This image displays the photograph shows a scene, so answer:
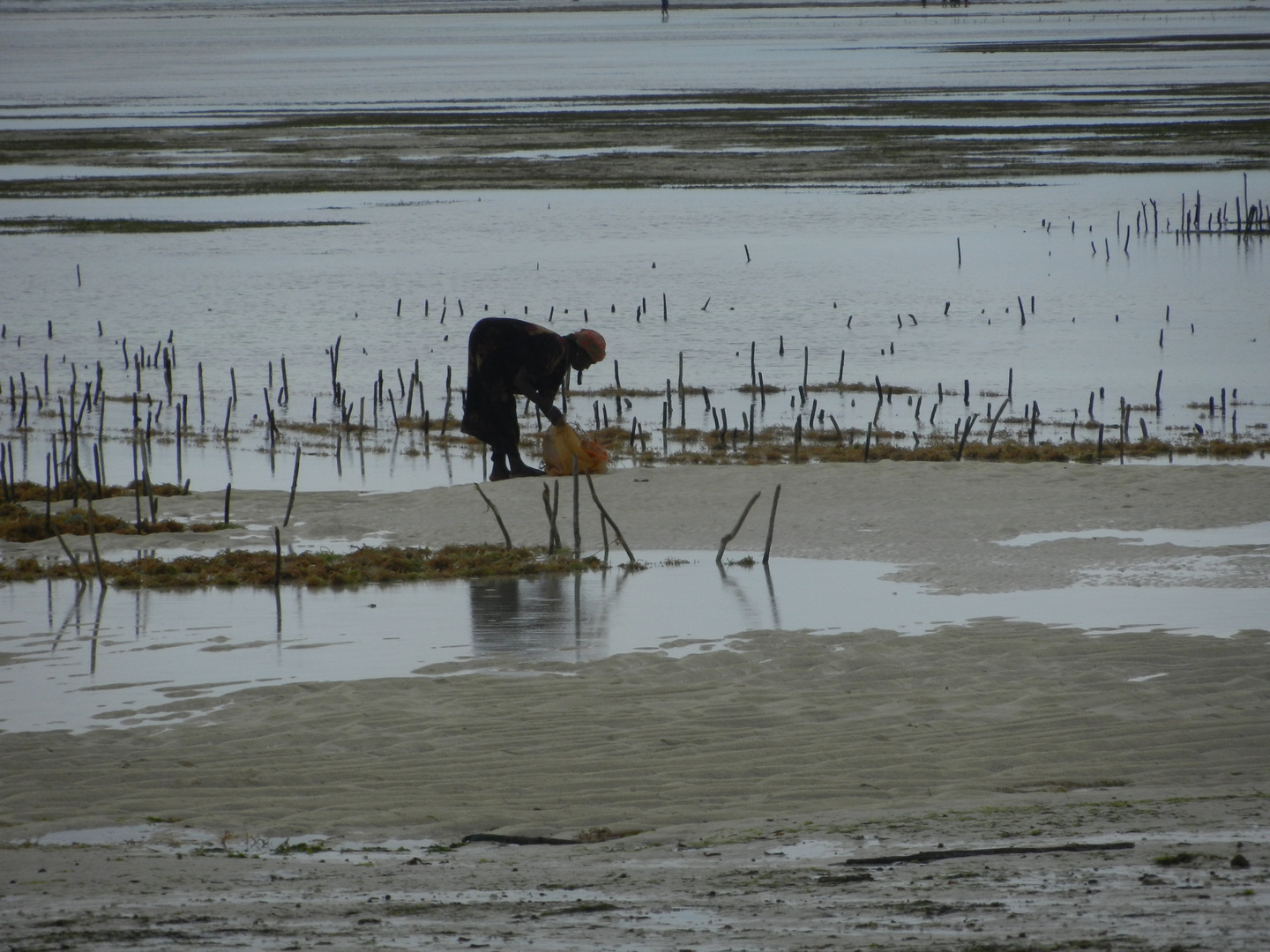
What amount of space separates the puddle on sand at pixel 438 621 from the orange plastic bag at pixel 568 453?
10.3 feet

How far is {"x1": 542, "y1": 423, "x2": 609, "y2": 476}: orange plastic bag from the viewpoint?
49.5ft

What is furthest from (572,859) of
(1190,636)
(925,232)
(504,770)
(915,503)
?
(925,232)

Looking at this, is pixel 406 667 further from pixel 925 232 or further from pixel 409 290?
pixel 925 232

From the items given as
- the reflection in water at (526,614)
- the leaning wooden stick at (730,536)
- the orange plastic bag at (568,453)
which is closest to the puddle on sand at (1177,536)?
the leaning wooden stick at (730,536)

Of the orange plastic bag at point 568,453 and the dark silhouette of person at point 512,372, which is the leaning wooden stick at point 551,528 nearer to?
the dark silhouette of person at point 512,372

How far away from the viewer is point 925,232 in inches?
1366

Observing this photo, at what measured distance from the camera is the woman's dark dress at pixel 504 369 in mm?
14906

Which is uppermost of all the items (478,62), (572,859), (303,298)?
(478,62)

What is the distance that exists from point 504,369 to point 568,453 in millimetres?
1027

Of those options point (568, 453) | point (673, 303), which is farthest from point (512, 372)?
point (673, 303)

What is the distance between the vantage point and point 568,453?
15203 millimetres

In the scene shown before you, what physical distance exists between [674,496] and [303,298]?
1500 cm

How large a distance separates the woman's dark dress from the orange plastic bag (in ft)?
1.23

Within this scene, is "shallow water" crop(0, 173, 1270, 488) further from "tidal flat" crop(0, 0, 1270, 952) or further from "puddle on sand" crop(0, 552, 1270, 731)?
"puddle on sand" crop(0, 552, 1270, 731)
